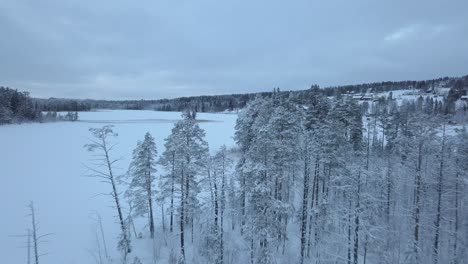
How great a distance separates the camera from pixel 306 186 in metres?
20.7

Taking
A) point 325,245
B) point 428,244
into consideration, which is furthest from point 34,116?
point 428,244

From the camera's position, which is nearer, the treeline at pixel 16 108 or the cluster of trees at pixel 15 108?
the cluster of trees at pixel 15 108

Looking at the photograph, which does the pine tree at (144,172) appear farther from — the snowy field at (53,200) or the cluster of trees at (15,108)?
the cluster of trees at (15,108)

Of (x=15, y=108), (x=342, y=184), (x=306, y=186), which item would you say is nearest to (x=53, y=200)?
(x=306, y=186)

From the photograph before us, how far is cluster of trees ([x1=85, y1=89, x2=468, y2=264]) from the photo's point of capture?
18.3 meters

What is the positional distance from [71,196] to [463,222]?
149ft

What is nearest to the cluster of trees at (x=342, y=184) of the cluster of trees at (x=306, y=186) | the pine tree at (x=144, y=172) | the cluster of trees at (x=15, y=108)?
the cluster of trees at (x=306, y=186)

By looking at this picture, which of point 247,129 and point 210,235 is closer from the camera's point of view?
point 210,235

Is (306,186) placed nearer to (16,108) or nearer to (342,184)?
(342,184)

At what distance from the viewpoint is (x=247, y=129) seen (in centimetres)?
2681

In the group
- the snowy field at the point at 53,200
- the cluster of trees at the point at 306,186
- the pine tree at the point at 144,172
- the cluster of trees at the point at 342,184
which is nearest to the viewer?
the cluster of trees at the point at 342,184

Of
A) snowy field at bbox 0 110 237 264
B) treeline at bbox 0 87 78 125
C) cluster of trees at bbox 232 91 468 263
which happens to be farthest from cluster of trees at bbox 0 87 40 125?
cluster of trees at bbox 232 91 468 263

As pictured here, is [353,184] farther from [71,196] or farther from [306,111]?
[71,196]

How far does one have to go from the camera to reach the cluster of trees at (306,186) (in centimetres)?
1833
